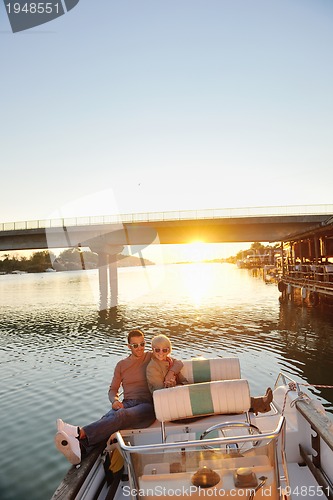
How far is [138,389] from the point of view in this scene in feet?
23.8

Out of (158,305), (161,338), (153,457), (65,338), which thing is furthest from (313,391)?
(158,305)

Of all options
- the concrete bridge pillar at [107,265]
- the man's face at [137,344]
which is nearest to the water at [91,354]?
the man's face at [137,344]

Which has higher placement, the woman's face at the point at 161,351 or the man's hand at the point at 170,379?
the woman's face at the point at 161,351

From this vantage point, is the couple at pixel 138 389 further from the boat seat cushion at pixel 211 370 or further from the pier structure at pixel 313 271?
the pier structure at pixel 313 271

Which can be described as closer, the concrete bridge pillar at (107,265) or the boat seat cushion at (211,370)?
the boat seat cushion at (211,370)

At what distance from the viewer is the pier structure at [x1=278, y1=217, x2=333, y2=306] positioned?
99.5 ft

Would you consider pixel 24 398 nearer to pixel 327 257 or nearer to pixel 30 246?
pixel 327 257

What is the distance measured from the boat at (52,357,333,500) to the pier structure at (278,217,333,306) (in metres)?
22.9

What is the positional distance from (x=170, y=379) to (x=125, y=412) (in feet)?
3.01

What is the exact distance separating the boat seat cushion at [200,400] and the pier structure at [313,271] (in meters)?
23.4

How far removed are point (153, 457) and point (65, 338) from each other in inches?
905

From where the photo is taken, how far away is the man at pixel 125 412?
212 inches

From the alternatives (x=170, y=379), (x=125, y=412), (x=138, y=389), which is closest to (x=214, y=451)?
(x=125, y=412)

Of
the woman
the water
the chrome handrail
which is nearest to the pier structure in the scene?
the water
